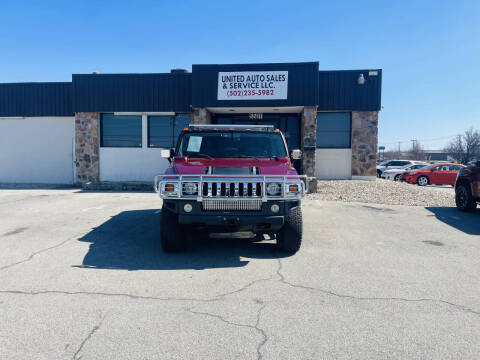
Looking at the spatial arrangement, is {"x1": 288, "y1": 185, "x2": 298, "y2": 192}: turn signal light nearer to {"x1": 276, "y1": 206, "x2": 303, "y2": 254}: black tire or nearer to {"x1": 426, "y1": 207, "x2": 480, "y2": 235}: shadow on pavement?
{"x1": 276, "y1": 206, "x2": 303, "y2": 254}: black tire

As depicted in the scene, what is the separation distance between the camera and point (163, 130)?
14250 millimetres

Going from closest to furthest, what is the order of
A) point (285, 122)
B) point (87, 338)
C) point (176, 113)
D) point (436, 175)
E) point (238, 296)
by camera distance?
1. point (87, 338)
2. point (238, 296)
3. point (176, 113)
4. point (285, 122)
5. point (436, 175)

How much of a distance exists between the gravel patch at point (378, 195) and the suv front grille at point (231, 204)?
6556 millimetres

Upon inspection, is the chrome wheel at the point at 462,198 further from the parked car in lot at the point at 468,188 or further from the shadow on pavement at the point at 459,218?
the shadow on pavement at the point at 459,218

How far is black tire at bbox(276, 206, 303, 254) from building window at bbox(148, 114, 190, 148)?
34.0ft

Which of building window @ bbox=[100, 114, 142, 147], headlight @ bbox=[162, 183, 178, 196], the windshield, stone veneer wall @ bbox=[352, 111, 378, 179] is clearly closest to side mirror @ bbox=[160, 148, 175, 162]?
the windshield

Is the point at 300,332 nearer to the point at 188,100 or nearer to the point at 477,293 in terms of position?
the point at 477,293

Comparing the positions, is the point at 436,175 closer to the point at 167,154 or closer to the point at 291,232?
the point at 291,232

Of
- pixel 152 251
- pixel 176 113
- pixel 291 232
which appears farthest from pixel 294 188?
pixel 176 113

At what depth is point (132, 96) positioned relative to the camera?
45.5ft

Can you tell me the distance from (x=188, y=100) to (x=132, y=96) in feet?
8.05

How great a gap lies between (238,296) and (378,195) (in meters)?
8.99

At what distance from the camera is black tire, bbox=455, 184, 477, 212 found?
324 inches

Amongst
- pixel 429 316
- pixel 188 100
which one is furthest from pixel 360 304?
pixel 188 100
